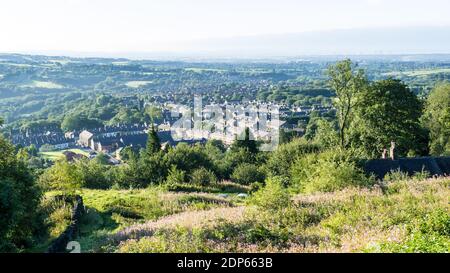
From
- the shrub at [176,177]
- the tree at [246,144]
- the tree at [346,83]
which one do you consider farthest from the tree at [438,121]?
the shrub at [176,177]

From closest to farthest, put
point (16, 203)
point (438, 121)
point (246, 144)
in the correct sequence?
point (16, 203) < point (438, 121) < point (246, 144)

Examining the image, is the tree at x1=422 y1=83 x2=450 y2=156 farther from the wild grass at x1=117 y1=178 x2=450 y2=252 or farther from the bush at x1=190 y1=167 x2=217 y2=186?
the wild grass at x1=117 y1=178 x2=450 y2=252

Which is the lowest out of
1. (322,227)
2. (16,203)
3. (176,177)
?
(176,177)

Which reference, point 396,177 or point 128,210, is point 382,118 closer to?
point 396,177

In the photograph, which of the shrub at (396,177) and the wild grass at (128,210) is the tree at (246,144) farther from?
the wild grass at (128,210)

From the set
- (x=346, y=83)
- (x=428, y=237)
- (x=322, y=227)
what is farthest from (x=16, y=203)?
(x=346, y=83)

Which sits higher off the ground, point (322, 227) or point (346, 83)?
point (346, 83)
